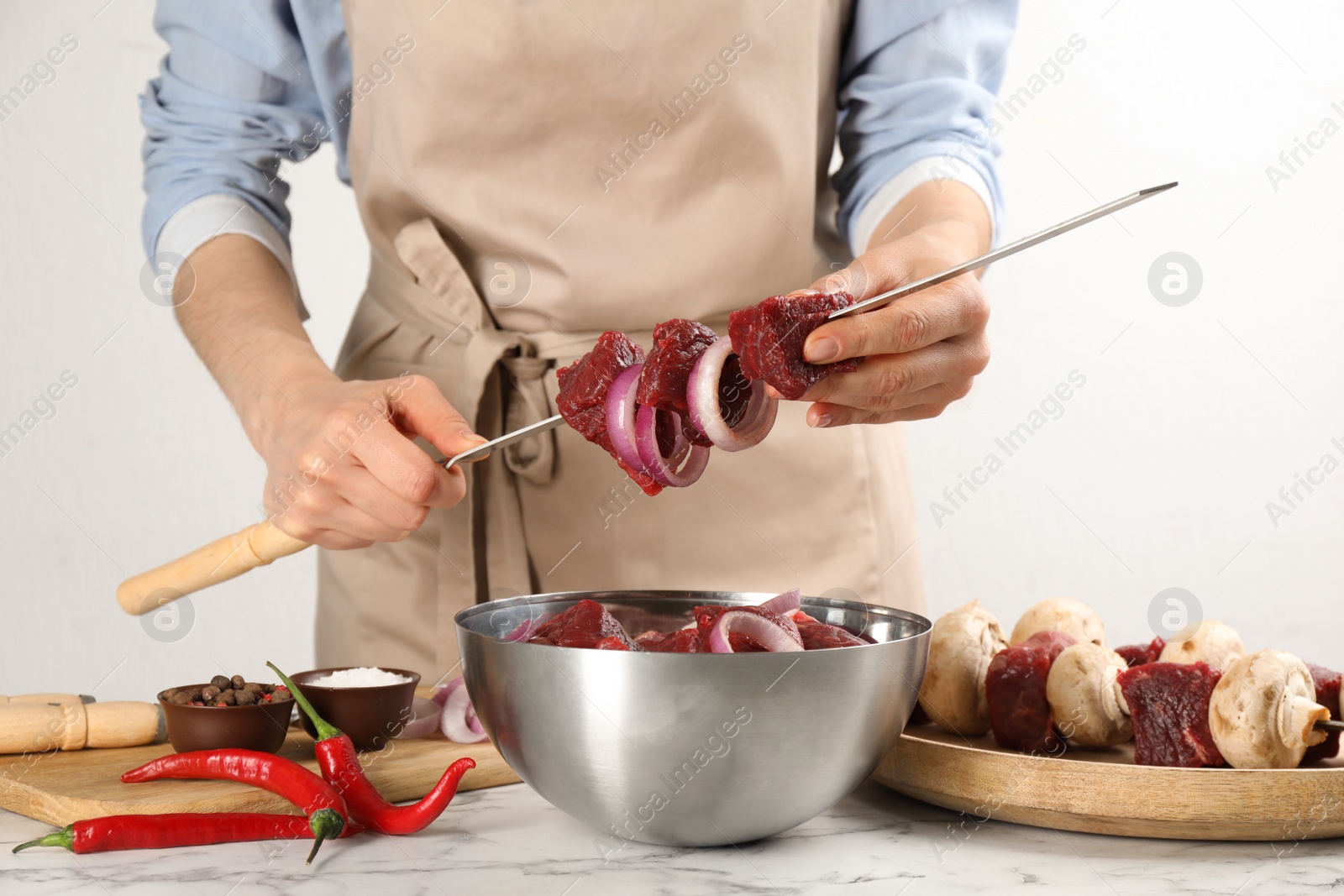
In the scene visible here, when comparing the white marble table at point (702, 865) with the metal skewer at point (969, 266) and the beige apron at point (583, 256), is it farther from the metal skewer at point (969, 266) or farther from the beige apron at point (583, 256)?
the beige apron at point (583, 256)

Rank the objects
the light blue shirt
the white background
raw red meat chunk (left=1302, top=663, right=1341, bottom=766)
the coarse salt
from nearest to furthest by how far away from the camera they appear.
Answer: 1. raw red meat chunk (left=1302, top=663, right=1341, bottom=766)
2. the coarse salt
3. the light blue shirt
4. the white background

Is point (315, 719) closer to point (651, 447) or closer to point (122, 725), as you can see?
point (122, 725)

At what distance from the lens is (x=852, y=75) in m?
2.01

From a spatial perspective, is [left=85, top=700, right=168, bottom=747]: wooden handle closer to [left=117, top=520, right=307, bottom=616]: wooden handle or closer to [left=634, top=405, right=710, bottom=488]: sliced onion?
[left=117, top=520, right=307, bottom=616]: wooden handle

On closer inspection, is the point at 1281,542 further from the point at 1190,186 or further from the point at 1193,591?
the point at 1190,186

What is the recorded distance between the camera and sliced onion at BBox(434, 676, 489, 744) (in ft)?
4.71

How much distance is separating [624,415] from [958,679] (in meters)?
0.50

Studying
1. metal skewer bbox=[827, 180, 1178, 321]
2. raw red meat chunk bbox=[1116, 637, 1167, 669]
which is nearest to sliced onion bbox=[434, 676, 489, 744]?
metal skewer bbox=[827, 180, 1178, 321]

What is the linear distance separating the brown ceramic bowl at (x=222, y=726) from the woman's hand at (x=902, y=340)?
731 mm

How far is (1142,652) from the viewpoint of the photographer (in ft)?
4.86

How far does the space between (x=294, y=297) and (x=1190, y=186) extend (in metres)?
3.01

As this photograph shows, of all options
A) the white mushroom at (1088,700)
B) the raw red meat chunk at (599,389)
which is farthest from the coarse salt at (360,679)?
the white mushroom at (1088,700)

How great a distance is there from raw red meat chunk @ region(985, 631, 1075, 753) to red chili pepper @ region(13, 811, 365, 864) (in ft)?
2.36

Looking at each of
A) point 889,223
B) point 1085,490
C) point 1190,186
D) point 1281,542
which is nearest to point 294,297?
point 889,223
